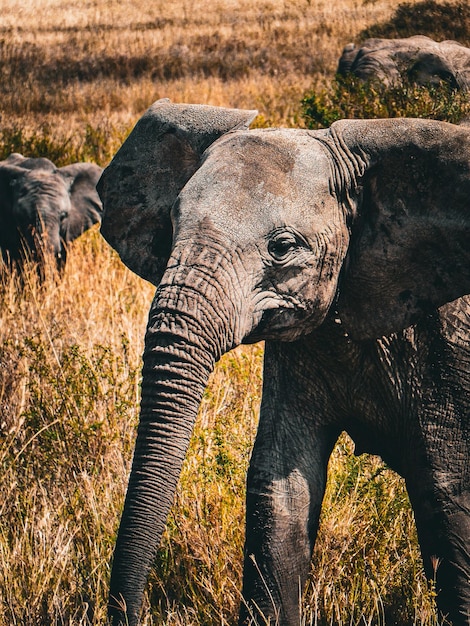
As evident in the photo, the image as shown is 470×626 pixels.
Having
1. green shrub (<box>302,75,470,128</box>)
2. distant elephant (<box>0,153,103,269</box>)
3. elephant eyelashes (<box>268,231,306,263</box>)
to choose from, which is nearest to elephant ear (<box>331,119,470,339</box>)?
elephant eyelashes (<box>268,231,306,263</box>)

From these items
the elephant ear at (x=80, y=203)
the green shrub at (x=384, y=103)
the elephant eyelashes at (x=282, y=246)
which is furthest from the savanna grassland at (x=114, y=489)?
the green shrub at (x=384, y=103)

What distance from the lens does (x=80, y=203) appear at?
32.0 feet

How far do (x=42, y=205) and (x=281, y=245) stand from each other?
687cm

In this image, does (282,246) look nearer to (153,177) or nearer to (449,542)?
(153,177)

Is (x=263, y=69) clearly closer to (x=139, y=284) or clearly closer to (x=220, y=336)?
(x=139, y=284)

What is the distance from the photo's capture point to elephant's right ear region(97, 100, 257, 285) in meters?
3.28

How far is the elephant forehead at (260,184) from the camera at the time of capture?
2.65 metres

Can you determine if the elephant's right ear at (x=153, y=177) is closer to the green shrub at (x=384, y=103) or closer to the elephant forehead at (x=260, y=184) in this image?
the elephant forehead at (x=260, y=184)

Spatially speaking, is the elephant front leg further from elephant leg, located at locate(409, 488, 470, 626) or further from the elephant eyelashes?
the elephant eyelashes

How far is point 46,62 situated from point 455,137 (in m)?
20.5

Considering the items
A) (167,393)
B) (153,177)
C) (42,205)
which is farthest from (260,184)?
(42,205)

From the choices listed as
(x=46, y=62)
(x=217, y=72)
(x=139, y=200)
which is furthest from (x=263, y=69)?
(x=139, y=200)

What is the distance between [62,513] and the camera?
13.1ft

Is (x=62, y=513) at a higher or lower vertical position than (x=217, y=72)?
lower
